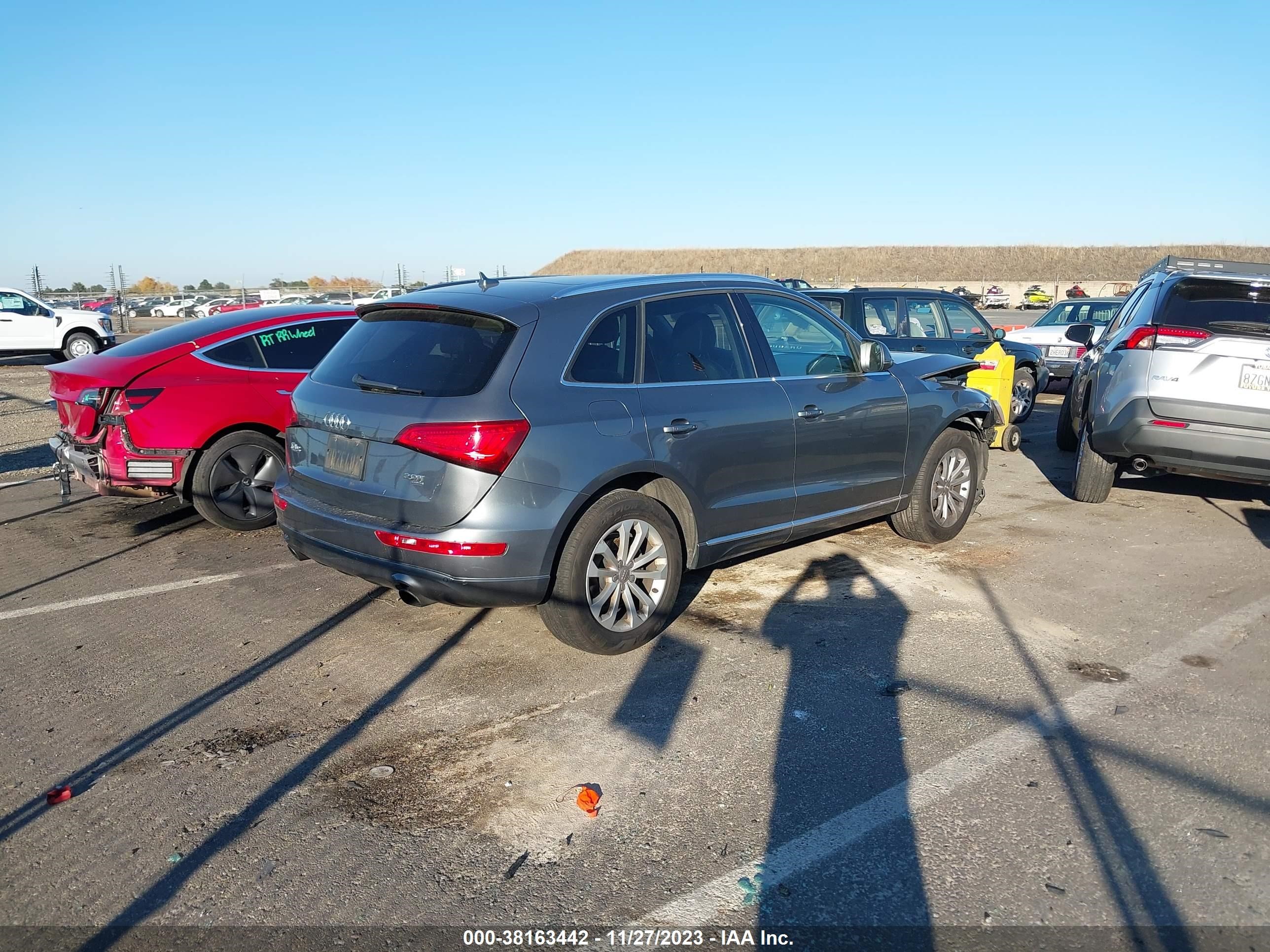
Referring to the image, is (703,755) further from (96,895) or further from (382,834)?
(96,895)

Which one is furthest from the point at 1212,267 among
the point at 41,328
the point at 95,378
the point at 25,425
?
the point at 41,328

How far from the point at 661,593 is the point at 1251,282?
202 inches

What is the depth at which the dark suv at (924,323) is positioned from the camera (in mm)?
12383

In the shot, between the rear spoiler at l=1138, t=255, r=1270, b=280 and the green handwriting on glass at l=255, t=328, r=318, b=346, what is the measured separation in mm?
6557

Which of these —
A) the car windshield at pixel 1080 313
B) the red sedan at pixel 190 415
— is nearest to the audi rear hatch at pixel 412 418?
the red sedan at pixel 190 415

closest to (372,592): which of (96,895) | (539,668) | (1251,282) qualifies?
(539,668)

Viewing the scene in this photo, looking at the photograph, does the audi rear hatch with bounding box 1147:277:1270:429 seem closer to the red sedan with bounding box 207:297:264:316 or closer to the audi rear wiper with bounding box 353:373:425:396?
the audi rear wiper with bounding box 353:373:425:396

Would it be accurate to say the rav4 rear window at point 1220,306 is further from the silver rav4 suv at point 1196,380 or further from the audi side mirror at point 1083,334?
the audi side mirror at point 1083,334

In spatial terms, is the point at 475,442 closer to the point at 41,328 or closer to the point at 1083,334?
the point at 1083,334

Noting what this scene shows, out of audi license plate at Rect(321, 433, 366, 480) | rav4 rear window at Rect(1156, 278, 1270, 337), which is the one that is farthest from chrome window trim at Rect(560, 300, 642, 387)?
rav4 rear window at Rect(1156, 278, 1270, 337)

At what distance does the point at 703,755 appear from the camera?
396 cm

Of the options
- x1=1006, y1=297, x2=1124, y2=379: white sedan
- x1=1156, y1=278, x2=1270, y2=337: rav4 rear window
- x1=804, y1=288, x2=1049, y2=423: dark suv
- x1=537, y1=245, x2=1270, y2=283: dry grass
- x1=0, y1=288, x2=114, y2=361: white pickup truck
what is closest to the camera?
x1=1156, y1=278, x2=1270, y2=337: rav4 rear window

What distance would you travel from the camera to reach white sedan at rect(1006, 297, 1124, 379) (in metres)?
17.0

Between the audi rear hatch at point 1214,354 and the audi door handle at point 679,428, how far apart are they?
161 inches
